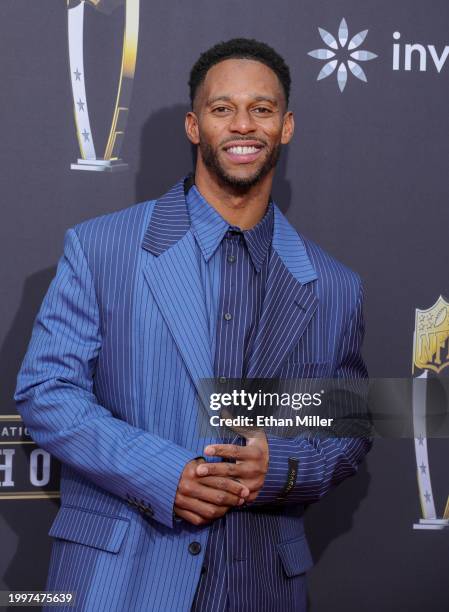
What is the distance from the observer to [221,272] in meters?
2.22

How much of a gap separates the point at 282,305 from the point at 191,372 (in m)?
0.30

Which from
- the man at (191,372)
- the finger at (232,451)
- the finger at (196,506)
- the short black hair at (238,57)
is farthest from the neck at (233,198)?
the finger at (196,506)

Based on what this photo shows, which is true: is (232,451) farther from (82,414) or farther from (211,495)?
(82,414)

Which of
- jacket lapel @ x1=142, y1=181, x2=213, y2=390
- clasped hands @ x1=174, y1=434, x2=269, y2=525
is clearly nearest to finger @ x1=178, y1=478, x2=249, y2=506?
clasped hands @ x1=174, y1=434, x2=269, y2=525

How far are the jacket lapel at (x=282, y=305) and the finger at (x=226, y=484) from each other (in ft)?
0.88

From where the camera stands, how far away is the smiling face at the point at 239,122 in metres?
2.28

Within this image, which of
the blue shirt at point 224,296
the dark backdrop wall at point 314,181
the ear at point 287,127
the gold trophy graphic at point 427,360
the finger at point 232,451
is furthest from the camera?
the gold trophy graphic at point 427,360

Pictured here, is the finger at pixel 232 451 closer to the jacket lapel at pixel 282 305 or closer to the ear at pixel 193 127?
the jacket lapel at pixel 282 305

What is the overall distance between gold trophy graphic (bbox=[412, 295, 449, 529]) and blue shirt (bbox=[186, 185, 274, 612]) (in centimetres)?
69

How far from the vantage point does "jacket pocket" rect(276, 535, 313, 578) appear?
7.14 ft

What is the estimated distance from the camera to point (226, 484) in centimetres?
200

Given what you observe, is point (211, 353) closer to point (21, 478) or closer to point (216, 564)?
point (216, 564)

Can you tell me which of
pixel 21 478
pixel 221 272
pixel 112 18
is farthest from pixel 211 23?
pixel 21 478

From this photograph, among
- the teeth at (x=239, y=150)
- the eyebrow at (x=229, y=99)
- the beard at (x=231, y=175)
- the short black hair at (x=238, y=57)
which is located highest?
the short black hair at (x=238, y=57)
